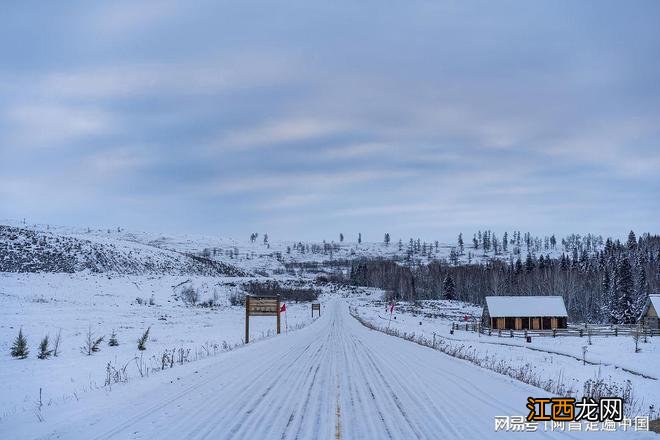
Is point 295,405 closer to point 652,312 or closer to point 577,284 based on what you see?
point 652,312

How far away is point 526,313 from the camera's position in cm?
6153

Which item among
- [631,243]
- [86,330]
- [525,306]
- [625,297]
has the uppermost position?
[631,243]

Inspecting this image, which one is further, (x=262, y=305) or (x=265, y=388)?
(x=262, y=305)

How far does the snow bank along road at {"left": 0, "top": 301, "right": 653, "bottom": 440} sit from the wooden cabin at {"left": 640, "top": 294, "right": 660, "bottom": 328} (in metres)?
53.8

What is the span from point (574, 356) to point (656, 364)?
4720 millimetres

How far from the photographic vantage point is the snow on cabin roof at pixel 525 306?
6131 cm

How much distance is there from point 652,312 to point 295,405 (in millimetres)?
64067

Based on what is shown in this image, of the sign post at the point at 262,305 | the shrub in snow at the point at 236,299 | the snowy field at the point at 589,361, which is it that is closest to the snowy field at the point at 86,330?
the shrub in snow at the point at 236,299

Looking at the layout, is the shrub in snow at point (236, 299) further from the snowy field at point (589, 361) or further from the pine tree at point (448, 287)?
the pine tree at point (448, 287)

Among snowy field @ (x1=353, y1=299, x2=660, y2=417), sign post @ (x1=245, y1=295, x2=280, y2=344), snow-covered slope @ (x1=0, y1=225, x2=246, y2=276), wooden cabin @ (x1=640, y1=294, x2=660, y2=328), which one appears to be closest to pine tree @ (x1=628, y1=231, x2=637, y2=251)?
wooden cabin @ (x1=640, y1=294, x2=660, y2=328)

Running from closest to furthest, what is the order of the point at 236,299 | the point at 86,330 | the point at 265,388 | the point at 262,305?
the point at 265,388 → the point at 262,305 → the point at 86,330 → the point at 236,299

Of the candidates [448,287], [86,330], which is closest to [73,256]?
[86,330]

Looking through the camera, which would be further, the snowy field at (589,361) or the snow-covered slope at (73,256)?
the snow-covered slope at (73,256)

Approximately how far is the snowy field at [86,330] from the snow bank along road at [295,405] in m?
2.41
